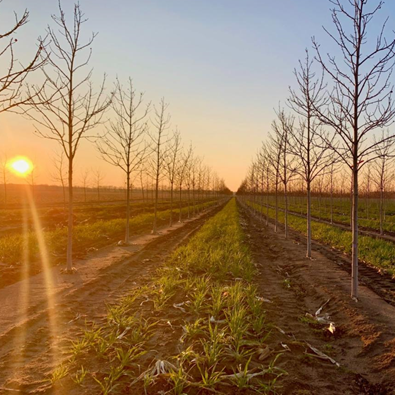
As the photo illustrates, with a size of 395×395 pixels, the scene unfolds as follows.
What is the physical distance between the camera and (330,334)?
505cm

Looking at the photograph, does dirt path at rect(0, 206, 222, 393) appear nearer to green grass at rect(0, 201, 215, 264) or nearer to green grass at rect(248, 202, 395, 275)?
green grass at rect(0, 201, 215, 264)

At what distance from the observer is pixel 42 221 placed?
22219 millimetres

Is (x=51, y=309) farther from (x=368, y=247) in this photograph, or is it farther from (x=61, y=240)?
(x=368, y=247)

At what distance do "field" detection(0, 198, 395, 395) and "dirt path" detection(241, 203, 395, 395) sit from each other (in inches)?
0.6

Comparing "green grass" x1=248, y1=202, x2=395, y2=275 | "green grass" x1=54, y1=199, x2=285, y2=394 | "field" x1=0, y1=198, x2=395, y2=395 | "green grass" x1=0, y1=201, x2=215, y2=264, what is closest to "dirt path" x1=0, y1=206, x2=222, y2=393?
"field" x1=0, y1=198, x2=395, y2=395

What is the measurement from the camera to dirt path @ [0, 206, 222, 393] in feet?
13.1

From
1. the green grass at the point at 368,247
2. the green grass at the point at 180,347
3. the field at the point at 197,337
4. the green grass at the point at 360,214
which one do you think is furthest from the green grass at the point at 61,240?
the green grass at the point at 360,214

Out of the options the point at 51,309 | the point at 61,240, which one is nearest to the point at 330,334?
the point at 51,309

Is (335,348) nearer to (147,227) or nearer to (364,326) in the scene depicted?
(364,326)

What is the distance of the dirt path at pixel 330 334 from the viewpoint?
3.72 metres

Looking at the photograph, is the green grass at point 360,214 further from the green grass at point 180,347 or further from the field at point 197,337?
the green grass at point 180,347

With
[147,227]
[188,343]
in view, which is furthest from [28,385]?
[147,227]

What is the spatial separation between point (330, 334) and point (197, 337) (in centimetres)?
196

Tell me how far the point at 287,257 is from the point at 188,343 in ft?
24.4
